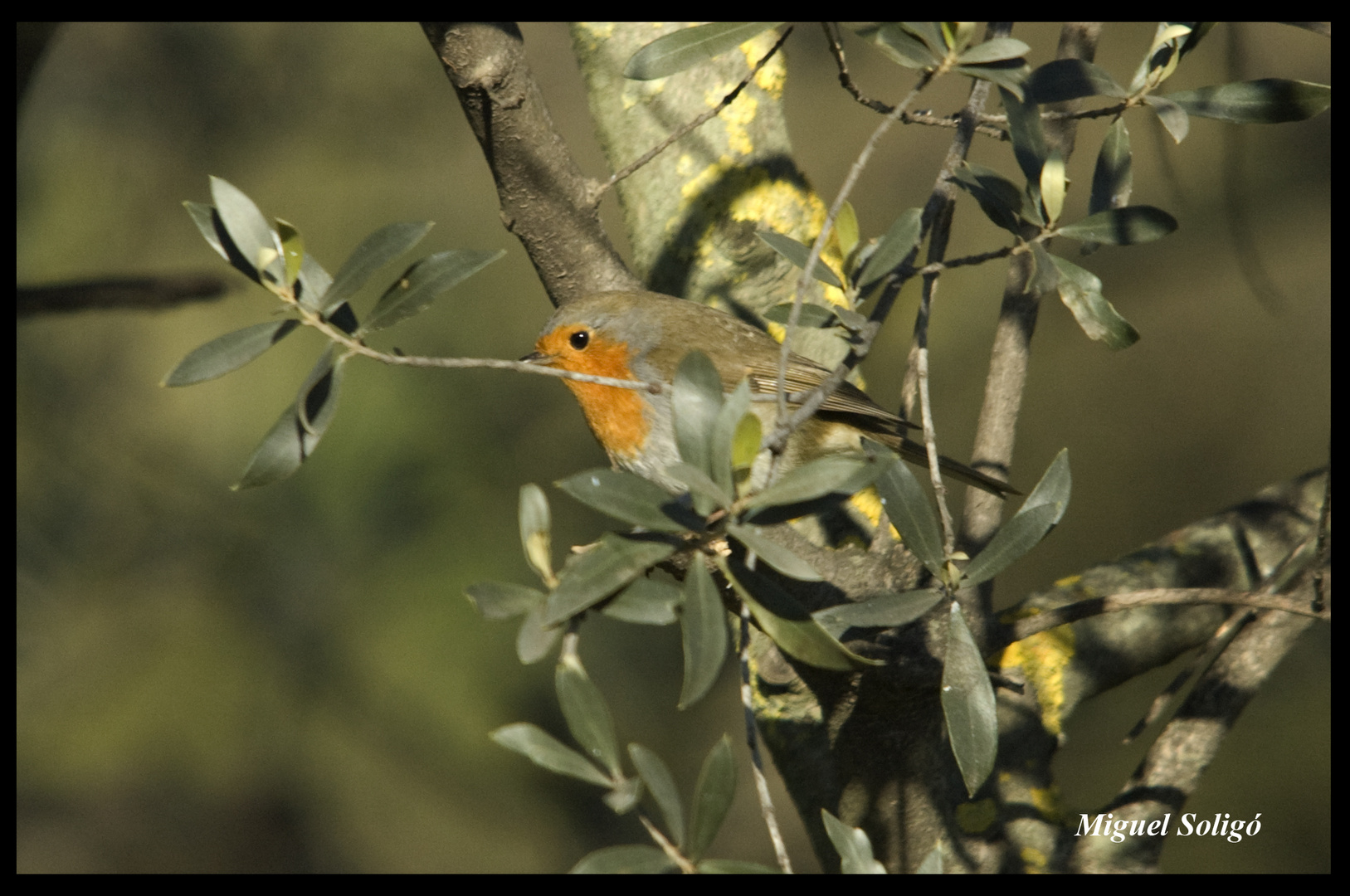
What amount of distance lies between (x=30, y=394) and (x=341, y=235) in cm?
138

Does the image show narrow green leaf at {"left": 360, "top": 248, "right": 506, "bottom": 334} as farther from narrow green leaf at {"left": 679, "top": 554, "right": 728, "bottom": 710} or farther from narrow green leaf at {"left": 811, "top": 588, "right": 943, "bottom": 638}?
narrow green leaf at {"left": 811, "top": 588, "right": 943, "bottom": 638}

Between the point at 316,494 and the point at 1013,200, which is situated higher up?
the point at 316,494

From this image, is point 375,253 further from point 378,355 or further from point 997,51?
point 997,51

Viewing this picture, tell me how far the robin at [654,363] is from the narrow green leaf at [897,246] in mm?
789

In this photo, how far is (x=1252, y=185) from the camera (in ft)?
12.6

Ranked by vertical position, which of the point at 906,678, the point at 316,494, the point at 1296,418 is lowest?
the point at 906,678

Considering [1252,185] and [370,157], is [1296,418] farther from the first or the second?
[370,157]

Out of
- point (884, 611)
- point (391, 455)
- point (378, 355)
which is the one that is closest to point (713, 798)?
point (884, 611)

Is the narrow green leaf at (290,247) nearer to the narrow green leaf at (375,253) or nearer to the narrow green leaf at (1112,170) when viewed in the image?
the narrow green leaf at (375,253)

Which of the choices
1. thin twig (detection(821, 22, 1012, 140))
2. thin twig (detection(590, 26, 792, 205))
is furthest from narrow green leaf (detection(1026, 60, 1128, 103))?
thin twig (detection(590, 26, 792, 205))

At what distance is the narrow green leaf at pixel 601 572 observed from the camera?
892mm

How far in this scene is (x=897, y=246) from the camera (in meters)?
1.22

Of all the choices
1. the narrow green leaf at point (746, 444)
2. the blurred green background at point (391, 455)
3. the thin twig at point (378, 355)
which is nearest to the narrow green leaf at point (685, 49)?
the thin twig at point (378, 355)

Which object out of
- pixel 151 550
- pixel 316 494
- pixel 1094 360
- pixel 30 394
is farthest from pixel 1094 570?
pixel 30 394
